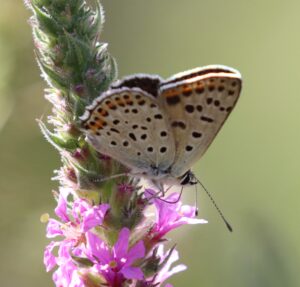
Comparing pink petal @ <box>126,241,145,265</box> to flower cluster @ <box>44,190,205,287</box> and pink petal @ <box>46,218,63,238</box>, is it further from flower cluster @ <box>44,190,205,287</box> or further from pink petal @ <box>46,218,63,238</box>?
pink petal @ <box>46,218,63,238</box>

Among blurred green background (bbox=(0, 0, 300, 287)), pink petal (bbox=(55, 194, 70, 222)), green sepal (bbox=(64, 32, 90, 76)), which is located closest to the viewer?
green sepal (bbox=(64, 32, 90, 76))

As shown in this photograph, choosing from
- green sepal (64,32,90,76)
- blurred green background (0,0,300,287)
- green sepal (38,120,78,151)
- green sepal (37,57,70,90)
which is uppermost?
green sepal (64,32,90,76)

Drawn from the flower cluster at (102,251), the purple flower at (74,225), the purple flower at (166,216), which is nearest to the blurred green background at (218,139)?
the purple flower at (166,216)

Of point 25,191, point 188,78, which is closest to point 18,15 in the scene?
point 25,191

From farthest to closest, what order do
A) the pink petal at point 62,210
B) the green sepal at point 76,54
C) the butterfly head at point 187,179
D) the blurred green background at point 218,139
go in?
1. the blurred green background at point 218,139
2. the butterfly head at point 187,179
3. the pink petal at point 62,210
4. the green sepal at point 76,54

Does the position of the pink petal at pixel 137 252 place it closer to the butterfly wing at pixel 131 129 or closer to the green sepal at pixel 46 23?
the butterfly wing at pixel 131 129

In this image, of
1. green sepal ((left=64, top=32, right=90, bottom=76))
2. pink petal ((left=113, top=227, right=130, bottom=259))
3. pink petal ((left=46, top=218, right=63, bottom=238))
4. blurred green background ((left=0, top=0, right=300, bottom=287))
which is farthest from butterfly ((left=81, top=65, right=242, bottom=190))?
blurred green background ((left=0, top=0, right=300, bottom=287))

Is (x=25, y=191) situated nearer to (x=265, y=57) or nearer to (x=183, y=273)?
(x=183, y=273)
